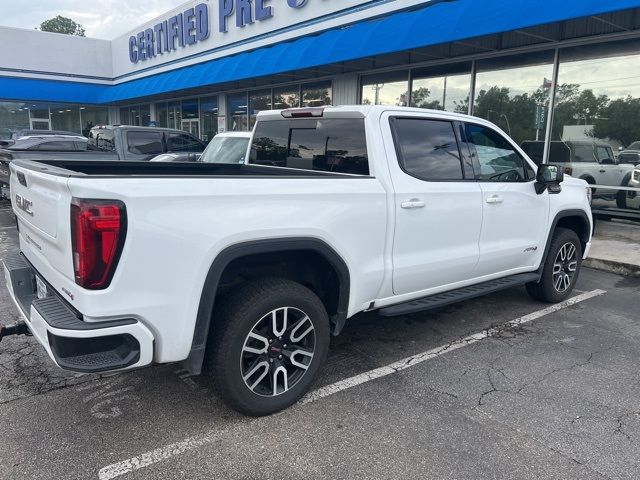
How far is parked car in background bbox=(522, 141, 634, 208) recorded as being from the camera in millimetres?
9477

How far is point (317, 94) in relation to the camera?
15531 mm

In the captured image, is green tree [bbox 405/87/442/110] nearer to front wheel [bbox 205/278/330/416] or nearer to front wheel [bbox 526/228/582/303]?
front wheel [bbox 526/228/582/303]

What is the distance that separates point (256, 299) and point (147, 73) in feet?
78.5

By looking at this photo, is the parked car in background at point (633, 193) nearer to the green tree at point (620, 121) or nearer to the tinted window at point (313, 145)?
the green tree at point (620, 121)

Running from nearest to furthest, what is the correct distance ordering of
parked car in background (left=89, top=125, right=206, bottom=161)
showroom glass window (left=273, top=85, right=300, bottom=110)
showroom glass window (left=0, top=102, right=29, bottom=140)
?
parked car in background (left=89, top=125, right=206, bottom=161), showroom glass window (left=273, top=85, right=300, bottom=110), showroom glass window (left=0, top=102, right=29, bottom=140)

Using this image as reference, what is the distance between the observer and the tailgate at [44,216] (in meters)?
2.56

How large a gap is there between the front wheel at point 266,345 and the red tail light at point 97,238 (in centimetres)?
75

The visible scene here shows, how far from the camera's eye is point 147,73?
2403 cm

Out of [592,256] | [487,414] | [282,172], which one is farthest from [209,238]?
[592,256]

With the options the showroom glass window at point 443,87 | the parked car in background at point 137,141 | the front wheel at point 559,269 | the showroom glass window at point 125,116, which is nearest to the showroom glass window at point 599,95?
the showroom glass window at point 443,87

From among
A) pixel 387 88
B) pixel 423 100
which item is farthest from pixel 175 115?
pixel 423 100

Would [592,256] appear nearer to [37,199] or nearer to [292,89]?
[37,199]

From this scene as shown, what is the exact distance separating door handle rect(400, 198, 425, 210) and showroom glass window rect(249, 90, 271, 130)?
14519 mm

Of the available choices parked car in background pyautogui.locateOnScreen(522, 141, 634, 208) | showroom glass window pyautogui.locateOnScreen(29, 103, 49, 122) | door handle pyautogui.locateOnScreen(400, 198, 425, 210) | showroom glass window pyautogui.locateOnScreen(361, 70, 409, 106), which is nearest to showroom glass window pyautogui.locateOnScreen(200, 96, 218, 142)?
showroom glass window pyautogui.locateOnScreen(361, 70, 409, 106)
